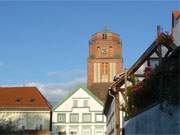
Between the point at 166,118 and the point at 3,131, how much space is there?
1952 inches

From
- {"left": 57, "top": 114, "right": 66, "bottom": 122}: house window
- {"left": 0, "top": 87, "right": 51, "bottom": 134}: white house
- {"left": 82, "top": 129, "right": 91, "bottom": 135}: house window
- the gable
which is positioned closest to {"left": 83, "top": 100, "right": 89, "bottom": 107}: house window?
the gable

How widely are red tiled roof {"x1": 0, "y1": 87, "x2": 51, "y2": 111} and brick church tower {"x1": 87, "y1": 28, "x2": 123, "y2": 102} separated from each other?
87.9 feet

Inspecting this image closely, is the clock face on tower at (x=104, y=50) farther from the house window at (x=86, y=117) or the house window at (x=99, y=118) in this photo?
the house window at (x=99, y=118)

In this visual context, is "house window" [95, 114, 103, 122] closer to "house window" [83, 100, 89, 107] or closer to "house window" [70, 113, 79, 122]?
"house window" [83, 100, 89, 107]

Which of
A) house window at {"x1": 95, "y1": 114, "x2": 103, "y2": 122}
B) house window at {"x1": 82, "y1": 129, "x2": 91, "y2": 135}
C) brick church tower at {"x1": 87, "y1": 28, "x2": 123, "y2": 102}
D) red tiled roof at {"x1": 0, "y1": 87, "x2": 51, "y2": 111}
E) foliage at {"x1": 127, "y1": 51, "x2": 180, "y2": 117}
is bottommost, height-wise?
house window at {"x1": 82, "y1": 129, "x2": 91, "y2": 135}

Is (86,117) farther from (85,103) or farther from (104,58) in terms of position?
(104,58)

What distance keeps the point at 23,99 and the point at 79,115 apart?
9.20m

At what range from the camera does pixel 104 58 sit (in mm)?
100250

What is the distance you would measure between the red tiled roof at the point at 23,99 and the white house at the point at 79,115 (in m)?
2.68

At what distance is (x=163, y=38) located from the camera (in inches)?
755

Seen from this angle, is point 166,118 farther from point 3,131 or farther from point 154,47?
point 3,131

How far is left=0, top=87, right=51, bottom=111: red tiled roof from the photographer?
216ft

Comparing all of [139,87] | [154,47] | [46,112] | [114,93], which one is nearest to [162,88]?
[139,87]

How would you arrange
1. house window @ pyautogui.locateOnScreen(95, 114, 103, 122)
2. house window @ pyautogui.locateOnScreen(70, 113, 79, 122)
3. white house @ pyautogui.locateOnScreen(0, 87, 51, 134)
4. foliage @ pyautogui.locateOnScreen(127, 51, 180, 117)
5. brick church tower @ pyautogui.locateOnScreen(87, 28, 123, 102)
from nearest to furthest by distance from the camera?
foliage @ pyautogui.locateOnScreen(127, 51, 180, 117) < house window @ pyautogui.locateOnScreen(95, 114, 103, 122) < house window @ pyautogui.locateOnScreen(70, 113, 79, 122) < white house @ pyautogui.locateOnScreen(0, 87, 51, 134) < brick church tower @ pyautogui.locateOnScreen(87, 28, 123, 102)
